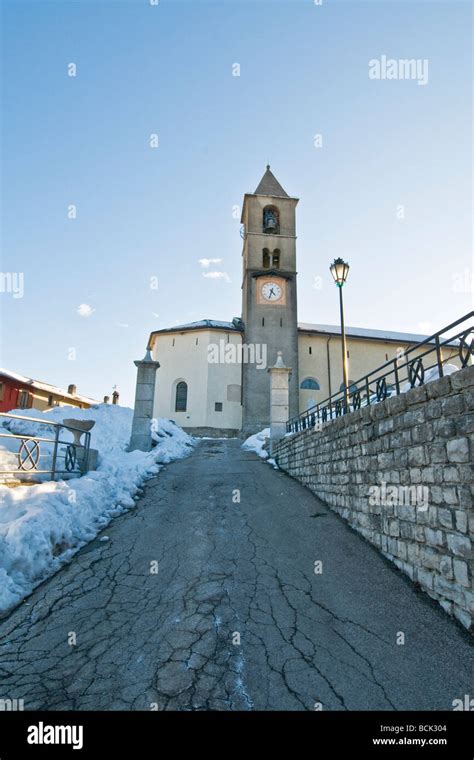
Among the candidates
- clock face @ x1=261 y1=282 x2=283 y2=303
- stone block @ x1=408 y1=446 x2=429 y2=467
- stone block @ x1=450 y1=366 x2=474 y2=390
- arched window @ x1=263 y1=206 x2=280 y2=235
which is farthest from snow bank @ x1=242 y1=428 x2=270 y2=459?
arched window @ x1=263 y1=206 x2=280 y2=235

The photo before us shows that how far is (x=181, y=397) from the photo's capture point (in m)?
29.4

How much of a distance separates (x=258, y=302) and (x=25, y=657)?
87.6ft

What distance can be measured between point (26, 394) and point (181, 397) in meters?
13.5

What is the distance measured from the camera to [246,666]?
3.50 meters

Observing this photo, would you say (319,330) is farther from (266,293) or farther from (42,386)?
(42,386)

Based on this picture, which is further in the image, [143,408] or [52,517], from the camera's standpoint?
[143,408]

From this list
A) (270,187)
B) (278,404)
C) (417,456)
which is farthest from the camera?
(270,187)

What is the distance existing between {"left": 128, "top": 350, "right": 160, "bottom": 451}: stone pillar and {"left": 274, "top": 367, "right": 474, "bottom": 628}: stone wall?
8203mm

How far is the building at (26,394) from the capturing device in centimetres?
2936

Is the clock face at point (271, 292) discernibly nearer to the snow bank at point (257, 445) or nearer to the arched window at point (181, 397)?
the arched window at point (181, 397)

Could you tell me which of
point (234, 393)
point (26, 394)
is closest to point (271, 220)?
point (234, 393)
